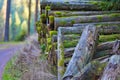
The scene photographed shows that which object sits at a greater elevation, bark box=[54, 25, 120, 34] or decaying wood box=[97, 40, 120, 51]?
bark box=[54, 25, 120, 34]

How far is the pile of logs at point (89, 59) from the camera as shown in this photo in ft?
18.4

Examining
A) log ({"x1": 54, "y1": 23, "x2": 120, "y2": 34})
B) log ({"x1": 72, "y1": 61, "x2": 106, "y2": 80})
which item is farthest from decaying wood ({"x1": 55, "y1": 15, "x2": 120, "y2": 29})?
log ({"x1": 72, "y1": 61, "x2": 106, "y2": 80})

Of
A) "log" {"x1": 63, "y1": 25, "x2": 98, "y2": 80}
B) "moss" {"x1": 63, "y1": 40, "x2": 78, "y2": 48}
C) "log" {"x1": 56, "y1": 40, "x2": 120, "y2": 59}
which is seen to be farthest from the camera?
"moss" {"x1": 63, "y1": 40, "x2": 78, "y2": 48}

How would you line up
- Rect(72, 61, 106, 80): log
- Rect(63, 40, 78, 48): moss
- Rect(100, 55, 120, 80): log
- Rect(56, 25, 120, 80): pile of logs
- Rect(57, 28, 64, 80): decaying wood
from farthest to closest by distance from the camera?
Rect(63, 40, 78, 48): moss → Rect(57, 28, 64, 80): decaying wood → Rect(72, 61, 106, 80): log → Rect(56, 25, 120, 80): pile of logs → Rect(100, 55, 120, 80): log

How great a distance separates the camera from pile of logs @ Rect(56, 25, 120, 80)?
5.61 meters

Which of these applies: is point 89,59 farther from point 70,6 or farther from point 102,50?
point 70,6

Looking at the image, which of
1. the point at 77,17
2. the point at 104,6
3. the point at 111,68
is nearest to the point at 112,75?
the point at 111,68

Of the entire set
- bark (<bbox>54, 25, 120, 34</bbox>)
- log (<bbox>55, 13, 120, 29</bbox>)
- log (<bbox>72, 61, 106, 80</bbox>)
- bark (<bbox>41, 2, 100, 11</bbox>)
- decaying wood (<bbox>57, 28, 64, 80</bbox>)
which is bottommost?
decaying wood (<bbox>57, 28, 64, 80</bbox>)

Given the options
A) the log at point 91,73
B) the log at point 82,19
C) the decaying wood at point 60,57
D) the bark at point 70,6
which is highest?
the bark at point 70,6

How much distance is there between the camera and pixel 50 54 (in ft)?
30.3

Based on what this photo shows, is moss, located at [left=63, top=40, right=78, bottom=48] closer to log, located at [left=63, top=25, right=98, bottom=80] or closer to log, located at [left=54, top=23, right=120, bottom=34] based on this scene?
log, located at [left=54, top=23, right=120, bottom=34]

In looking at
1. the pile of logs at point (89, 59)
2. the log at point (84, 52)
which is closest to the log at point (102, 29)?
the pile of logs at point (89, 59)

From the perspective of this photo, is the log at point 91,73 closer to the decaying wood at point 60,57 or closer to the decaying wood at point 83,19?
the decaying wood at point 60,57

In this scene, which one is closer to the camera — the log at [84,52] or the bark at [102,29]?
the log at [84,52]
